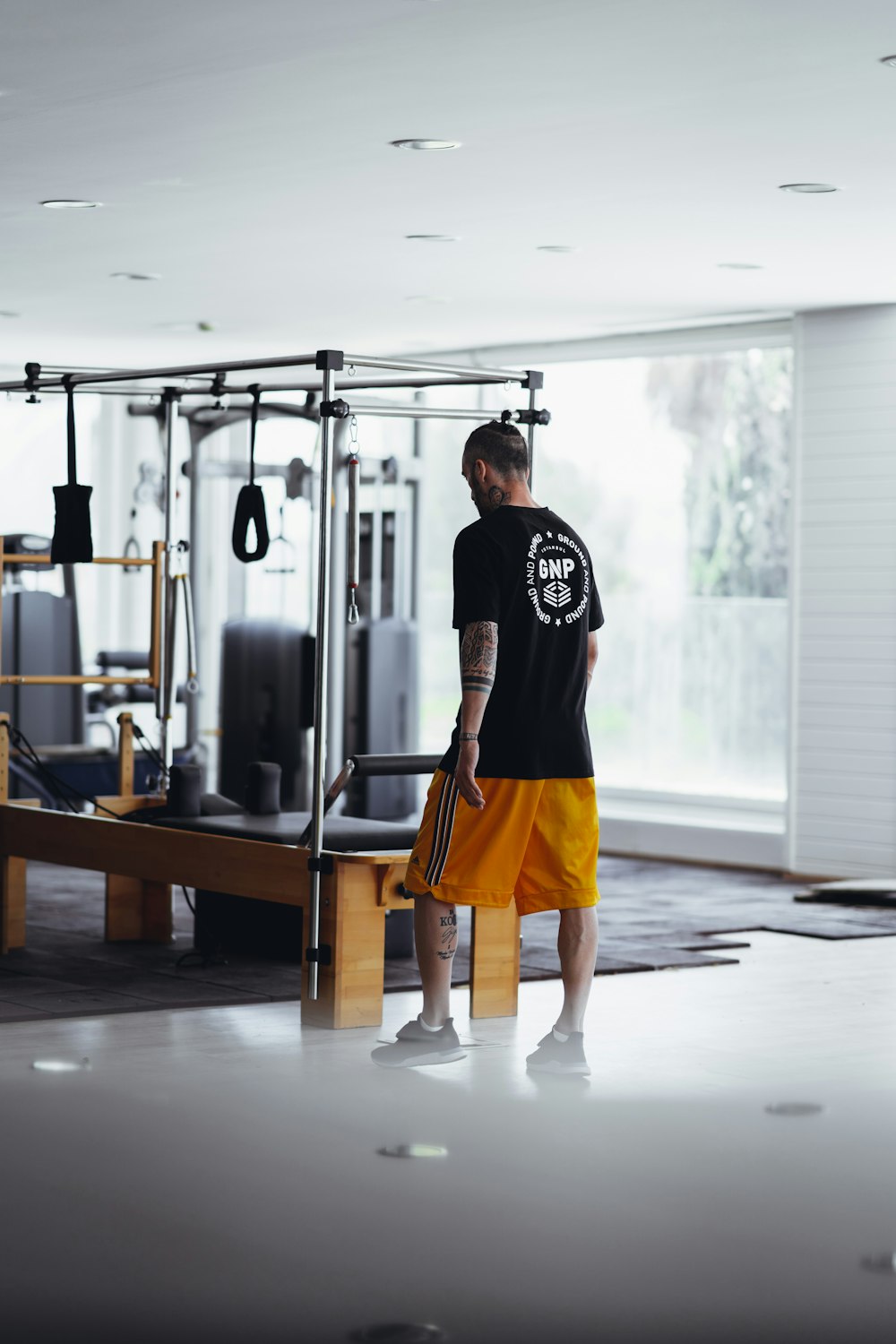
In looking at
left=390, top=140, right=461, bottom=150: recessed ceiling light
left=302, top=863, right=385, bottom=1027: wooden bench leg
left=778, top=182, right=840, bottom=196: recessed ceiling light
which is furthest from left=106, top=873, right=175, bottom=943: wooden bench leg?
left=778, top=182, right=840, bottom=196: recessed ceiling light

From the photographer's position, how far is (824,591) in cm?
845

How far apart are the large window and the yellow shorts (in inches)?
191

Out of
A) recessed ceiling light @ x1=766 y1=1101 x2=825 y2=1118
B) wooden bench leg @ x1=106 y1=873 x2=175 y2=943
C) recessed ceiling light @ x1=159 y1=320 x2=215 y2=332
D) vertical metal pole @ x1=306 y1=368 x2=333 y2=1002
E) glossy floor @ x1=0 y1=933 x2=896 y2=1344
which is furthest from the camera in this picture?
recessed ceiling light @ x1=159 y1=320 x2=215 y2=332

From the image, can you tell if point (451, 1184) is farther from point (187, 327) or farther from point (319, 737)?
point (187, 327)

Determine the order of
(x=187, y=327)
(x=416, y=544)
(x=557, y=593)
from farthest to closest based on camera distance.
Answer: (x=416, y=544) → (x=187, y=327) → (x=557, y=593)

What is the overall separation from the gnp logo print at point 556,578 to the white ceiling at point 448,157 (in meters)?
1.16

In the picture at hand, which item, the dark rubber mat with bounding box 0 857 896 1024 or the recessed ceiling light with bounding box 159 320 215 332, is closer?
the dark rubber mat with bounding box 0 857 896 1024

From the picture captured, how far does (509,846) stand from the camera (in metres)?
4.35

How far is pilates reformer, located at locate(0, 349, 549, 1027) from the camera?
15.9 ft

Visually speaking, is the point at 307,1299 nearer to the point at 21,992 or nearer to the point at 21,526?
the point at 21,992

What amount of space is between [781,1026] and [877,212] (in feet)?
9.12

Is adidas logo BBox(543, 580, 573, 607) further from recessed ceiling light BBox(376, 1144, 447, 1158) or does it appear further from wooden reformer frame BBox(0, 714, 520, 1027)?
recessed ceiling light BBox(376, 1144, 447, 1158)

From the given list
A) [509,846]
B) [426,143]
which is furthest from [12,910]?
[426,143]

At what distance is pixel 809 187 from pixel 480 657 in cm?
242
